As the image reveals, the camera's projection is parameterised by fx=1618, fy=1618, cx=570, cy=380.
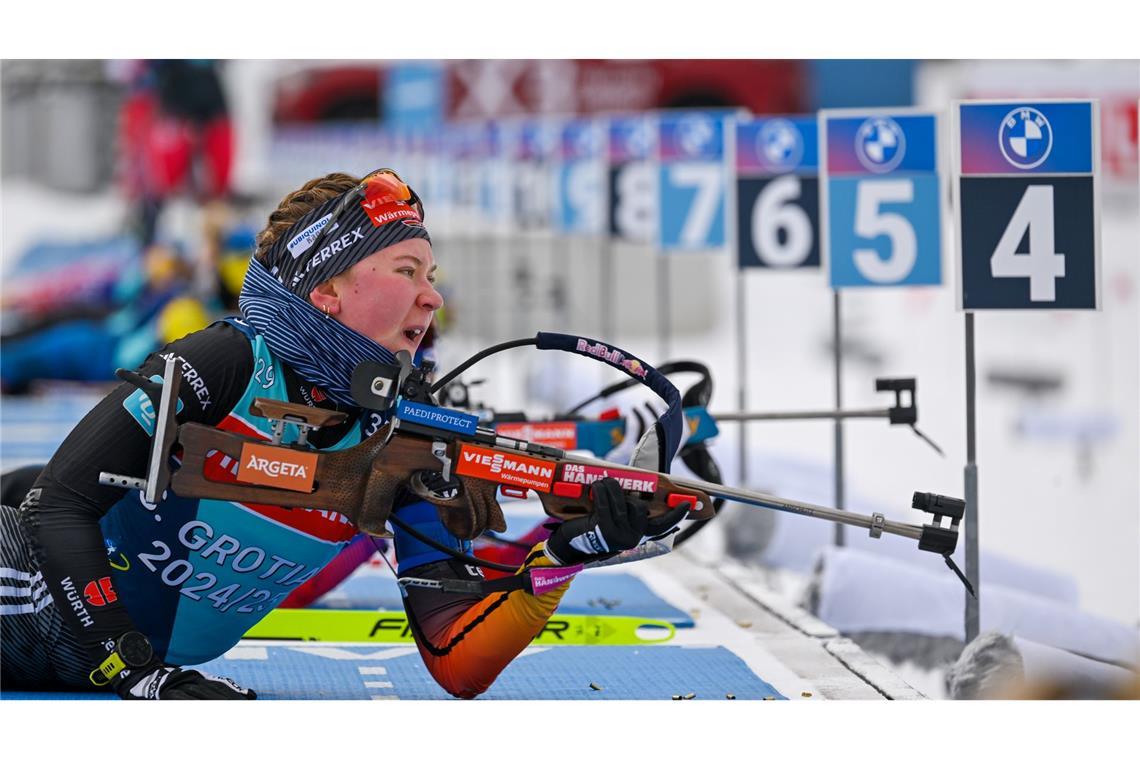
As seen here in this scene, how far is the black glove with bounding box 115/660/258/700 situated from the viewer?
10.8 ft

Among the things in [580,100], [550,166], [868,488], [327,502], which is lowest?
[868,488]

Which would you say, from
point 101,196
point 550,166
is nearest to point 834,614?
point 550,166

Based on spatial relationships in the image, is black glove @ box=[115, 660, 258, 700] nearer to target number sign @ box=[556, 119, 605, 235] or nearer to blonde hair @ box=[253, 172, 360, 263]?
blonde hair @ box=[253, 172, 360, 263]

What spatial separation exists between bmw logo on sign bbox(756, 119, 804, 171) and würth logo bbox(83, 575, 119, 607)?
5066 millimetres

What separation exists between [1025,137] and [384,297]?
2094mm

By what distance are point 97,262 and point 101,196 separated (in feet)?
9.85

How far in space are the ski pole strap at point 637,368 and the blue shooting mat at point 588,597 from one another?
6.80 feet

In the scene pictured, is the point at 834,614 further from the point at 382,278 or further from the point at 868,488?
the point at 868,488

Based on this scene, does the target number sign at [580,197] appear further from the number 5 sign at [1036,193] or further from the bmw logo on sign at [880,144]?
the number 5 sign at [1036,193]

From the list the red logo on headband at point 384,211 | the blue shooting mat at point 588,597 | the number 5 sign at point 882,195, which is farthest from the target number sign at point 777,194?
the red logo on headband at point 384,211

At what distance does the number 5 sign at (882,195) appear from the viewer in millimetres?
5977

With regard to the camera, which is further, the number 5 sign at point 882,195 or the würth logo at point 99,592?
the number 5 sign at point 882,195

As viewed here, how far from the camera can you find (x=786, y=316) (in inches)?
982

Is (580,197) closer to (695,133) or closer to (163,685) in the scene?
(695,133)
